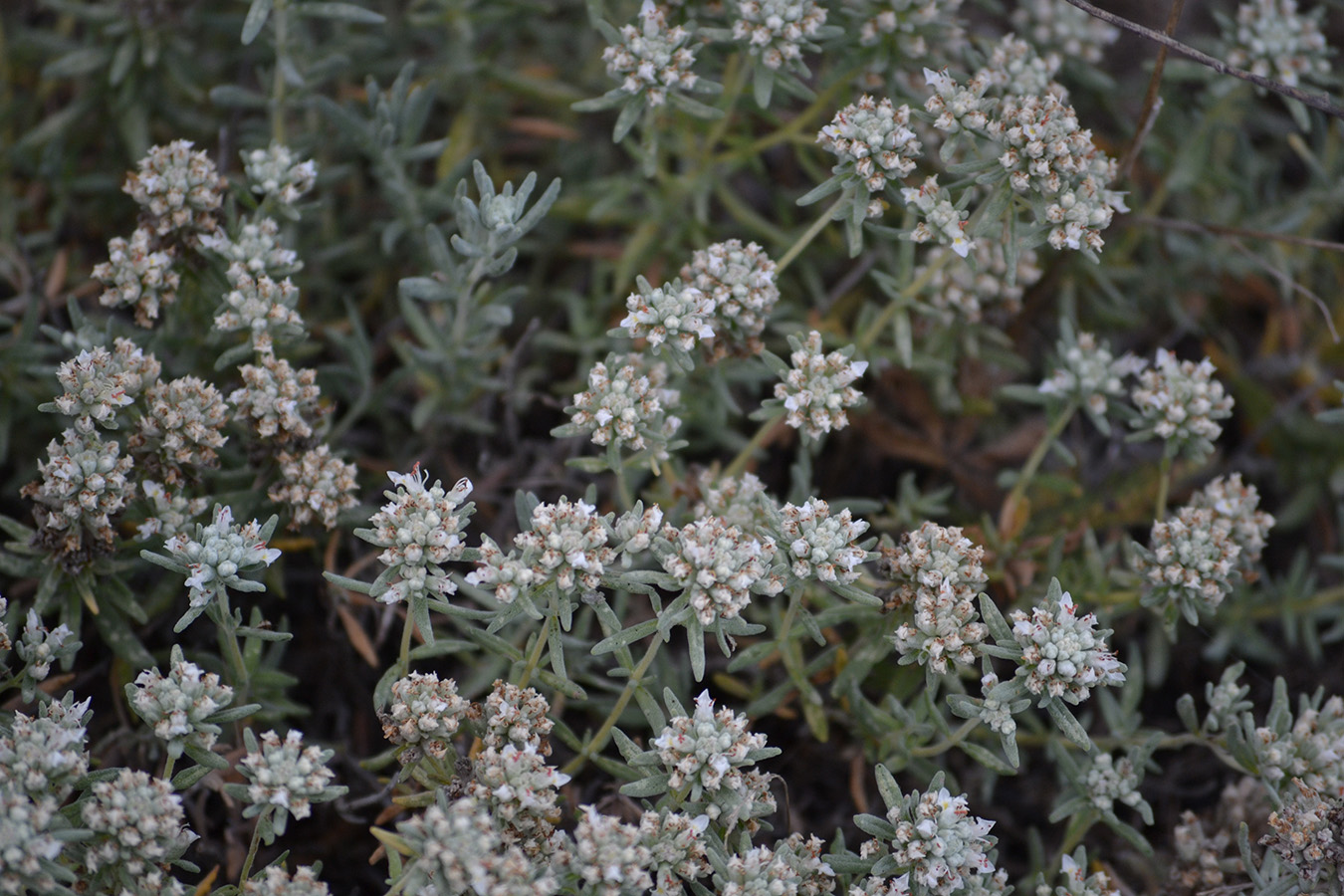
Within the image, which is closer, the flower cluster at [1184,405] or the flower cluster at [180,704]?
the flower cluster at [180,704]

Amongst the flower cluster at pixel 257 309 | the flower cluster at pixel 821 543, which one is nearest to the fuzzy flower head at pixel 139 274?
the flower cluster at pixel 257 309

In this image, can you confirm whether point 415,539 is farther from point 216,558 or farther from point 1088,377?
point 1088,377

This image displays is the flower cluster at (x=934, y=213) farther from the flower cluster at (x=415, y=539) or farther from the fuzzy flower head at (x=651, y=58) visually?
the flower cluster at (x=415, y=539)

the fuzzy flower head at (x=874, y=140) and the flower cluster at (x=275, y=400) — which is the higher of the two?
the fuzzy flower head at (x=874, y=140)

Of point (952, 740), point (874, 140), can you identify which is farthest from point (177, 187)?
point (952, 740)

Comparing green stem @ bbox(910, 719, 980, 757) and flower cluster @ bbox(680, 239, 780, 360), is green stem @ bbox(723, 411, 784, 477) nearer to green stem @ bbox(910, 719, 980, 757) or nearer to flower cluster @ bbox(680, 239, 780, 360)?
flower cluster @ bbox(680, 239, 780, 360)
